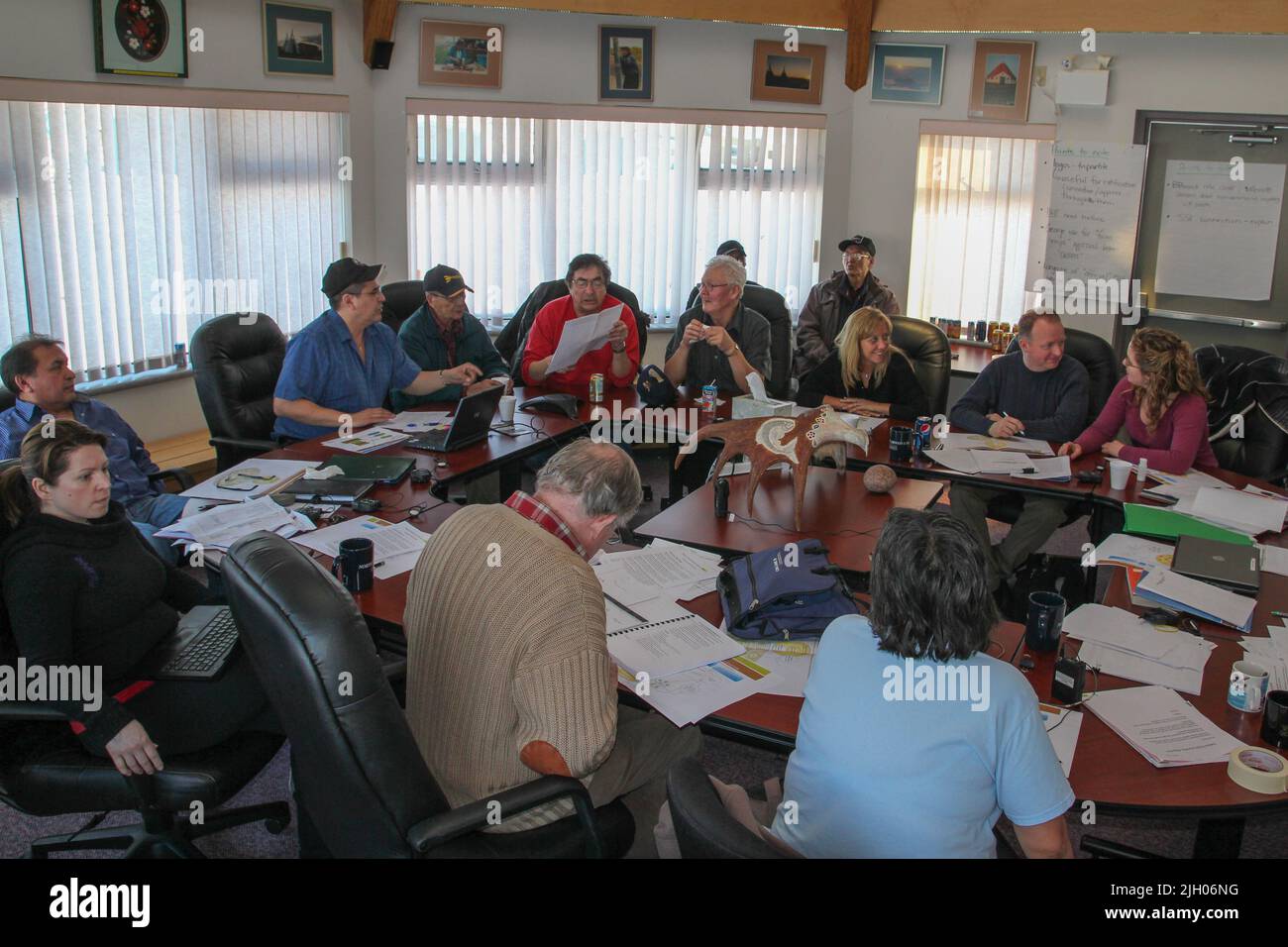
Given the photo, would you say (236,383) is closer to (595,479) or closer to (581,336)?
(581,336)

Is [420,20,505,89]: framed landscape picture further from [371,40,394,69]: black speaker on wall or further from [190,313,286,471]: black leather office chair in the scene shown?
[190,313,286,471]: black leather office chair

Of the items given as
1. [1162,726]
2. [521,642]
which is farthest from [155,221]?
[1162,726]

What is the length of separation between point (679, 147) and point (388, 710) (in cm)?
612

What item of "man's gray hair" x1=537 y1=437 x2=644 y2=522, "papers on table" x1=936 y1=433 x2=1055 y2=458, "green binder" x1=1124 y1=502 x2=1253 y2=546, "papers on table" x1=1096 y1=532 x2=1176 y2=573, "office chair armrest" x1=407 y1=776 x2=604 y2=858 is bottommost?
"office chair armrest" x1=407 y1=776 x2=604 y2=858

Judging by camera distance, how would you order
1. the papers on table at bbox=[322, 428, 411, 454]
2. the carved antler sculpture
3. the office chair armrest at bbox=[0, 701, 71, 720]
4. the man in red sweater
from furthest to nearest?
1. the man in red sweater
2. the papers on table at bbox=[322, 428, 411, 454]
3. the carved antler sculpture
4. the office chair armrest at bbox=[0, 701, 71, 720]

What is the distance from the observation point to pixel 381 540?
340cm

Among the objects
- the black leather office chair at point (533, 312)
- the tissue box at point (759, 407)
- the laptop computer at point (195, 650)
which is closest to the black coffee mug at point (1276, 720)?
the tissue box at point (759, 407)

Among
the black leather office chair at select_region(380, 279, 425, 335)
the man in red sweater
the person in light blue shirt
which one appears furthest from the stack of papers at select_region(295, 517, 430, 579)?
the black leather office chair at select_region(380, 279, 425, 335)

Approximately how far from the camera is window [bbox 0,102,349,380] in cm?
508

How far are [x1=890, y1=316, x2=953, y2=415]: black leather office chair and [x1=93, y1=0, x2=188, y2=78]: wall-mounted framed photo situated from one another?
3836 millimetres

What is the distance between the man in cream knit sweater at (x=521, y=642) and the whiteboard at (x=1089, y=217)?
18.1 ft

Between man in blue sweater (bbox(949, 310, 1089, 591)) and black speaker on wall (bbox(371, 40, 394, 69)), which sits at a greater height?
black speaker on wall (bbox(371, 40, 394, 69))

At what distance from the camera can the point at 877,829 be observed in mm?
1956

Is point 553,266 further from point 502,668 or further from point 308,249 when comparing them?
point 502,668
